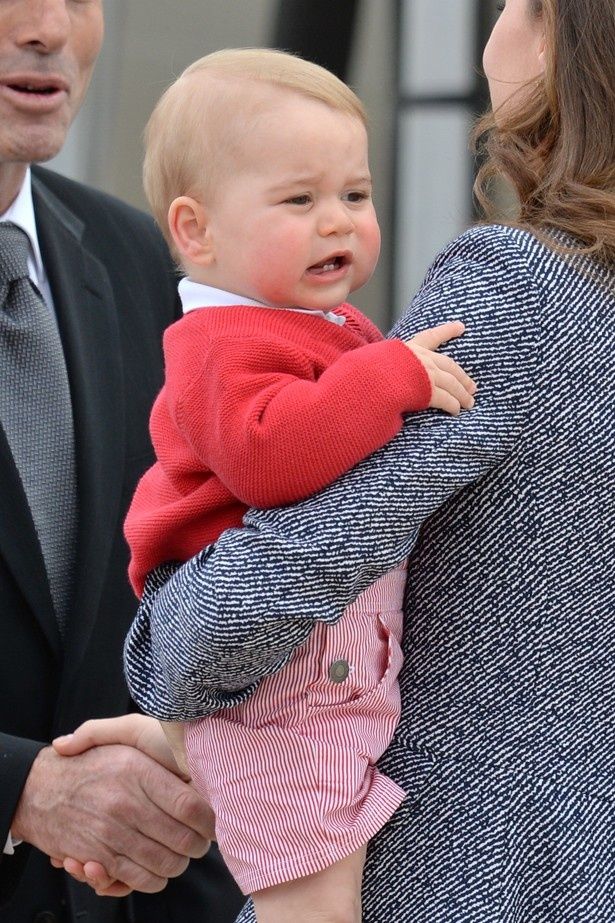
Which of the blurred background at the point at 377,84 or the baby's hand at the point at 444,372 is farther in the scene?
the blurred background at the point at 377,84

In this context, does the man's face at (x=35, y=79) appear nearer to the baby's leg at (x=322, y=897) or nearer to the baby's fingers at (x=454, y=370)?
the baby's fingers at (x=454, y=370)

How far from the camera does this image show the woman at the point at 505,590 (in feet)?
3.84

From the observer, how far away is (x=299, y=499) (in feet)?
A: 3.87

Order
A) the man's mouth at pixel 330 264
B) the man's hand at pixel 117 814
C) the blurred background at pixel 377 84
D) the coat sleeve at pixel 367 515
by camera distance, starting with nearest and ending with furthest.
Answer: the coat sleeve at pixel 367 515, the man's mouth at pixel 330 264, the man's hand at pixel 117 814, the blurred background at pixel 377 84

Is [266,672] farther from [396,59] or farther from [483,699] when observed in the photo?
[396,59]

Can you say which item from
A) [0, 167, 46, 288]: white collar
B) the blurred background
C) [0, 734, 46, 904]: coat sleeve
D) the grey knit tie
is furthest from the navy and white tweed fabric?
the blurred background

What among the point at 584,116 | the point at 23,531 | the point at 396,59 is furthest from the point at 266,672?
the point at 396,59

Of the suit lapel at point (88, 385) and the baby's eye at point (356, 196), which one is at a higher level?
the baby's eye at point (356, 196)

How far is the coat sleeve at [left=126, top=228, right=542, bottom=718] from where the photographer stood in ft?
3.74

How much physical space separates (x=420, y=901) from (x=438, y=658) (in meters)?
0.22

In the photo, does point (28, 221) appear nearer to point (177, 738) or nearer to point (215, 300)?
point (215, 300)

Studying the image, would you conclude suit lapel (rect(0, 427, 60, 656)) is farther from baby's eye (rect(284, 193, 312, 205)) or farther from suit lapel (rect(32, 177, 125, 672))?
baby's eye (rect(284, 193, 312, 205))

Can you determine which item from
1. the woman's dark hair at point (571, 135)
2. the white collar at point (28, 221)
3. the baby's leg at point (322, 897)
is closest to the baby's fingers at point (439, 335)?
the woman's dark hair at point (571, 135)

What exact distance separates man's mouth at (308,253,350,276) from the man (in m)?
0.71
